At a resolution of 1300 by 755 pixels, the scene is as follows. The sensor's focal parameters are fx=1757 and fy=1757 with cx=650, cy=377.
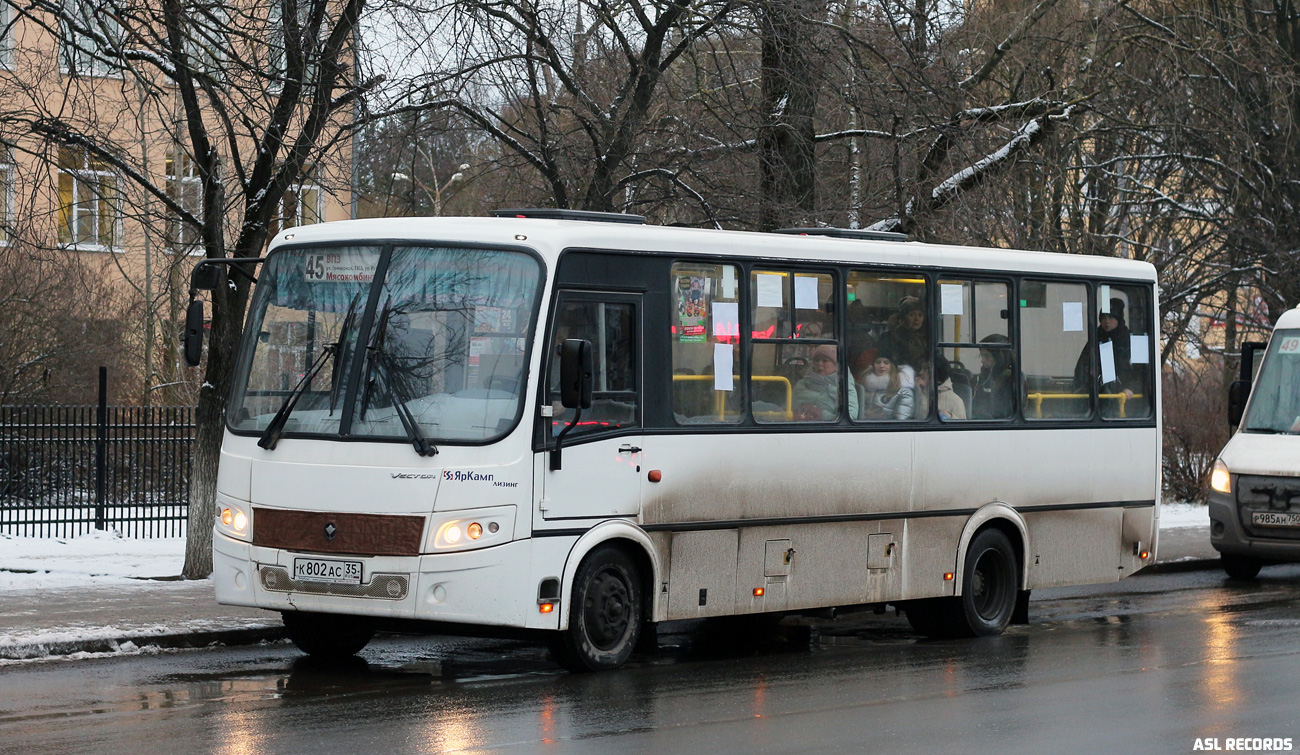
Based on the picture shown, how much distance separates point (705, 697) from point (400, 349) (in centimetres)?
265

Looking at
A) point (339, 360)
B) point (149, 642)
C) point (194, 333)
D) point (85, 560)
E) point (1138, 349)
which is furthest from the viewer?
point (85, 560)

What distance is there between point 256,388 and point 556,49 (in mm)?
7005

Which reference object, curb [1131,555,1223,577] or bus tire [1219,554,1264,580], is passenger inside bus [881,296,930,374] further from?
curb [1131,555,1223,577]

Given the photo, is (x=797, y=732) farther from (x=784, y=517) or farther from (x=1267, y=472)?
(x=1267, y=472)

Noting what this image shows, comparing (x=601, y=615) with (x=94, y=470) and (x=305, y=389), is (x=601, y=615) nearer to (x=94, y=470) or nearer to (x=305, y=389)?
(x=305, y=389)

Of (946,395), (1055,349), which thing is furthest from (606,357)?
(1055,349)

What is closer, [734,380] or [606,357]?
[606,357]

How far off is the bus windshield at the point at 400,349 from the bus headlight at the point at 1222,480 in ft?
32.1

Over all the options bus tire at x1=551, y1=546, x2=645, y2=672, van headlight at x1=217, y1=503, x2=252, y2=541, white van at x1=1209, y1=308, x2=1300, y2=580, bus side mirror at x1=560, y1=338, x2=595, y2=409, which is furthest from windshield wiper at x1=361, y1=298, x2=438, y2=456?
white van at x1=1209, y1=308, x2=1300, y2=580

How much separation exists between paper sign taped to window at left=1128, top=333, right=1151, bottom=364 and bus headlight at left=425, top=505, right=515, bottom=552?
6474mm

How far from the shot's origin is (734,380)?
37.1ft

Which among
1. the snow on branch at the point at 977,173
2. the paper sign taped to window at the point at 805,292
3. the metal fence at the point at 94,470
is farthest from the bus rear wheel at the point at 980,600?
the metal fence at the point at 94,470

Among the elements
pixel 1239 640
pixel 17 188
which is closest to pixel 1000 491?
pixel 1239 640

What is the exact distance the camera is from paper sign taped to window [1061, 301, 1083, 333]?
13.7m
